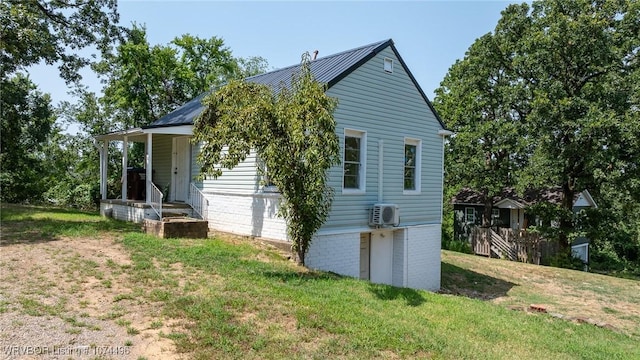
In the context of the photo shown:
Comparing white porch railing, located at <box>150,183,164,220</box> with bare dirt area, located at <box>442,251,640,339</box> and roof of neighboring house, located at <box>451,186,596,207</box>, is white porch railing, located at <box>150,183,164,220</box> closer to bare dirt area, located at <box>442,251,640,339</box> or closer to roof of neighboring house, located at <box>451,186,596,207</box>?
bare dirt area, located at <box>442,251,640,339</box>

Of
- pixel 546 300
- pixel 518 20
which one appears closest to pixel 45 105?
pixel 546 300

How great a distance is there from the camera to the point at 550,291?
1323 centimetres

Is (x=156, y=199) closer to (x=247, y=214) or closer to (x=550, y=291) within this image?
(x=247, y=214)

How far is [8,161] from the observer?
1967 centimetres

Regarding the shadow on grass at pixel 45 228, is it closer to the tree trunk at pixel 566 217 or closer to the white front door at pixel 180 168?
the white front door at pixel 180 168

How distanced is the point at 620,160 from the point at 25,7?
2148cm

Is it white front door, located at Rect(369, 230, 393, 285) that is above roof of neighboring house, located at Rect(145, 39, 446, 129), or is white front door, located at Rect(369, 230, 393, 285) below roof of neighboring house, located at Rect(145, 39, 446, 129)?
below

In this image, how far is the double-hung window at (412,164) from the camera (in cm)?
1248

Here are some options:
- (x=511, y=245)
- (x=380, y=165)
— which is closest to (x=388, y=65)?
(x=380, y=165)

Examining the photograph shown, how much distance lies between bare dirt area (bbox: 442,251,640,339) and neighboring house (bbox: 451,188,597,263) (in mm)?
6160

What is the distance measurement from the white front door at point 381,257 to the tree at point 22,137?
13.5 m

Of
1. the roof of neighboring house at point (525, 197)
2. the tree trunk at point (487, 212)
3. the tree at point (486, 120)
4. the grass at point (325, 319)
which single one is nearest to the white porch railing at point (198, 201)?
the grass at point (325, 319)

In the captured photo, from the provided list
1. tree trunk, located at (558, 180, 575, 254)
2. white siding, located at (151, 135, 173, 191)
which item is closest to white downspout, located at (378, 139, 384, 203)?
white siding, located at (151, 135, 173, 191)

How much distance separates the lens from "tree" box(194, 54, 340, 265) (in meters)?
7.48
